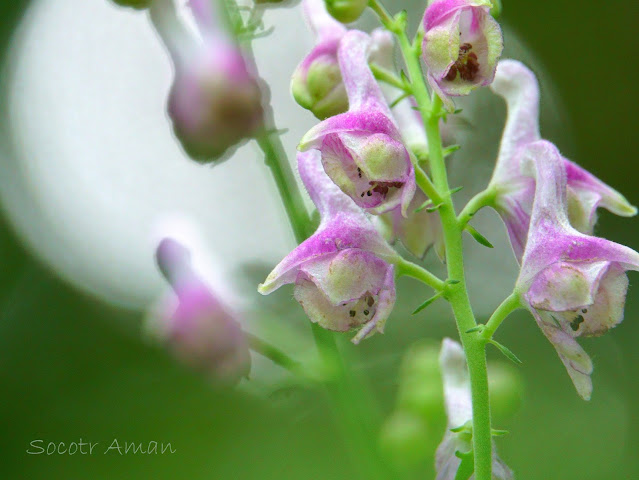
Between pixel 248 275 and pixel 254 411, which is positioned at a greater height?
pixel 248 275

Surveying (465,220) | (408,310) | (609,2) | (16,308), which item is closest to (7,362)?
(16,308)

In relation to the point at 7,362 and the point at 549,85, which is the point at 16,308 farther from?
the point at 549,85

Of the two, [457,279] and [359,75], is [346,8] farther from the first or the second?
[457,279]

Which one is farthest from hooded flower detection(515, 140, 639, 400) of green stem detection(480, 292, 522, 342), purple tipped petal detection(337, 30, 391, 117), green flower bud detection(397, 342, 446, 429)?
green flower bud detection(397, 342, 446, 429)

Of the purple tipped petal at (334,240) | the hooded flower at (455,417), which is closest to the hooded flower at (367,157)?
the purple tipped petal at (334,240)

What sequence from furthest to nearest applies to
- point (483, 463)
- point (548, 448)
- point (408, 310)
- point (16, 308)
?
point (16, 308)
point (408, 310)
point (548, 448)
point (483, 463)

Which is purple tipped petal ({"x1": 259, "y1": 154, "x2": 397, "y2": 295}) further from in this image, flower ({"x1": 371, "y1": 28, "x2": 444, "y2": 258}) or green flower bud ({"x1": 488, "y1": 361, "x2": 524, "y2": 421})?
green flower bud ({"x1": 488, "y1": 361, "x2": 524, "y2": 421})

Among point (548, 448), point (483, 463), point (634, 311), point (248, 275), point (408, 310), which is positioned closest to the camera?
point (483, 463)

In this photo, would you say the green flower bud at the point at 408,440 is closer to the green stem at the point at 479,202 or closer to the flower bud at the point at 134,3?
the green stem at the point at 479,202
